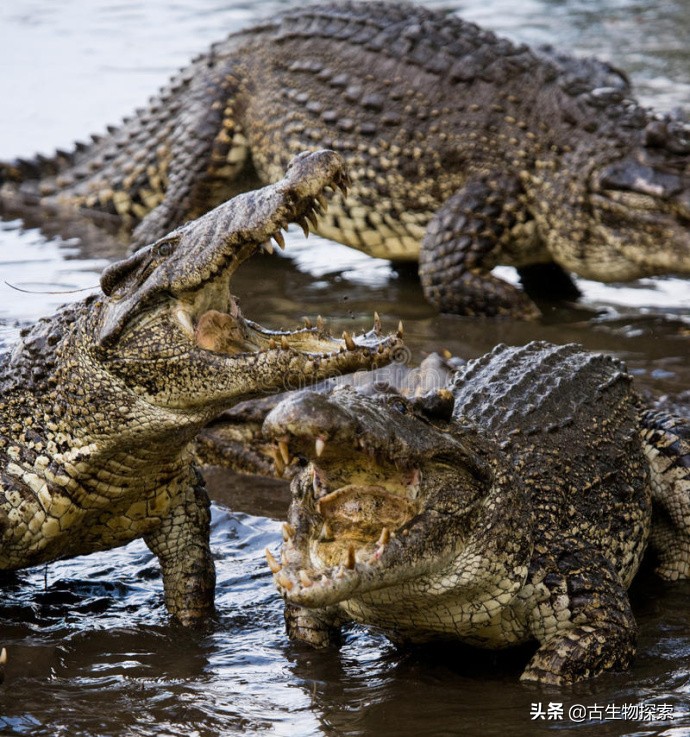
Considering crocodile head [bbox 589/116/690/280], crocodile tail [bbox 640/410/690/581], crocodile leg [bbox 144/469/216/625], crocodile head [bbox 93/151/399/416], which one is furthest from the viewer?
crocodile head [bbox 589/116/690/280]

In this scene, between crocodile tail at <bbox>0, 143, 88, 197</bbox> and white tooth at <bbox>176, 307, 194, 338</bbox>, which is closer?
white tooth at <bbox>176, 307, 194, 338</bbox>

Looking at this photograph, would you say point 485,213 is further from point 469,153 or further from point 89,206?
point 89,206

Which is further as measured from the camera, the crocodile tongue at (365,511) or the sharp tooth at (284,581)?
the crocodile tongue at (365,511)

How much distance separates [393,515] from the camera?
3.97 m

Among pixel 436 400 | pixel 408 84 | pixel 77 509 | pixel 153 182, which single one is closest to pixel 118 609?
pixel 77 509

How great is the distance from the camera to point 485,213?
320 inches

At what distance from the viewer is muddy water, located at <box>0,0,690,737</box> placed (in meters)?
3.90

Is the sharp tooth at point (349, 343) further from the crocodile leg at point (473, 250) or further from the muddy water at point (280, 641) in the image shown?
the crocodile leg at point (473, 250)

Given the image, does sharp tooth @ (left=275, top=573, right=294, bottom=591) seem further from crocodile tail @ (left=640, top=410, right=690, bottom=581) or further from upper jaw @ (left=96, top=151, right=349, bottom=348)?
crocodile tail @ (left=640, top=410, right=690, bottom=581)

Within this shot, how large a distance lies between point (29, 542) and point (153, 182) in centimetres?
542

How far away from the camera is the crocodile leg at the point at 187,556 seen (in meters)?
4.75

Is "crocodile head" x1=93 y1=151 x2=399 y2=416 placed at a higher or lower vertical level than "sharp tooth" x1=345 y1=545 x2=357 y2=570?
higher

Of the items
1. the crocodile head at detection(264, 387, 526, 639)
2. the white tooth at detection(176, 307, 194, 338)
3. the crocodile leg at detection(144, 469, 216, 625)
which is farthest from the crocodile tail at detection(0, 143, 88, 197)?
the crocodile head at detection(264, 387, 526, 639)

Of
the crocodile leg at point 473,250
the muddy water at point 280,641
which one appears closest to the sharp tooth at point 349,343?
→ the muddy water at point 280,641
